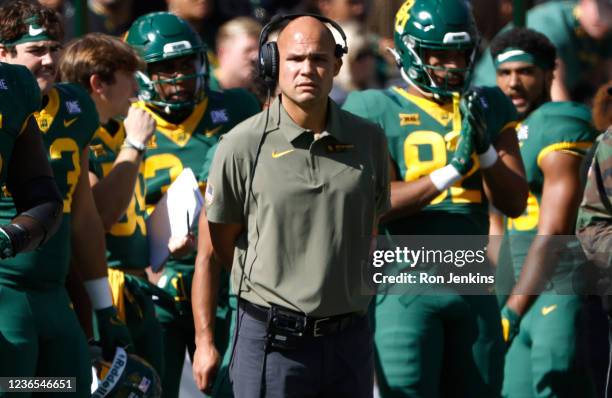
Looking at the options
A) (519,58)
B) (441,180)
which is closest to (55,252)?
(441,180)

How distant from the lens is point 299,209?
433cm

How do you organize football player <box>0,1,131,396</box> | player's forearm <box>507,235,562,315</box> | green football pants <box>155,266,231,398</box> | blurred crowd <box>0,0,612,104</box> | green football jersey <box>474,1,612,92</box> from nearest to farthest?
football player <box>0,1,131,396</box> → green football pants <box>155,266,231,398</box> → player's forearm <box>507,235,562,315</box> → blurred crowd <box>0,0,612,104</box> → green football jersey <box>474,1,612,92</box>

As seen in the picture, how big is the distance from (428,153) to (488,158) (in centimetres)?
24

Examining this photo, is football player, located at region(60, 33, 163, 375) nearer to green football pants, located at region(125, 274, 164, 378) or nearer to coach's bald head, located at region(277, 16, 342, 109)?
green football pants, located at region(125, 274, 164, 378)

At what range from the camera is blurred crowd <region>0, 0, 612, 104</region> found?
7.59 metres

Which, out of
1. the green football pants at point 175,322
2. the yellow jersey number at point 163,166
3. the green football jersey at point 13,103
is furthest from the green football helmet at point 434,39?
the green football jersey at point 13,103

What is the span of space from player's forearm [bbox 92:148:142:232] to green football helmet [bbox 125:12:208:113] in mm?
528

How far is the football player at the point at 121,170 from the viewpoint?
215 inches

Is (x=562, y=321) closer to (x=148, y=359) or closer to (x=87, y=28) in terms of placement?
(x=148, y=359)

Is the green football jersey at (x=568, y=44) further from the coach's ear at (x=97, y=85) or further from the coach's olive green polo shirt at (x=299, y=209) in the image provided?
the coach's olive green polo shirt at (x=299, y=209)

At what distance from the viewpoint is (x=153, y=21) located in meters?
6.14

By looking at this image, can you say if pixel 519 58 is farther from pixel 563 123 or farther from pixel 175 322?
pixel 175 322

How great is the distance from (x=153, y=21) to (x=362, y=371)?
2.35 m

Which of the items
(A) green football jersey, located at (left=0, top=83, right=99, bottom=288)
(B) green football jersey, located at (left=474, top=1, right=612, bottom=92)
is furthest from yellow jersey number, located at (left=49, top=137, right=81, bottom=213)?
(B) green football jersey, located at (left=474, top=1, right=612, bottom=92)
